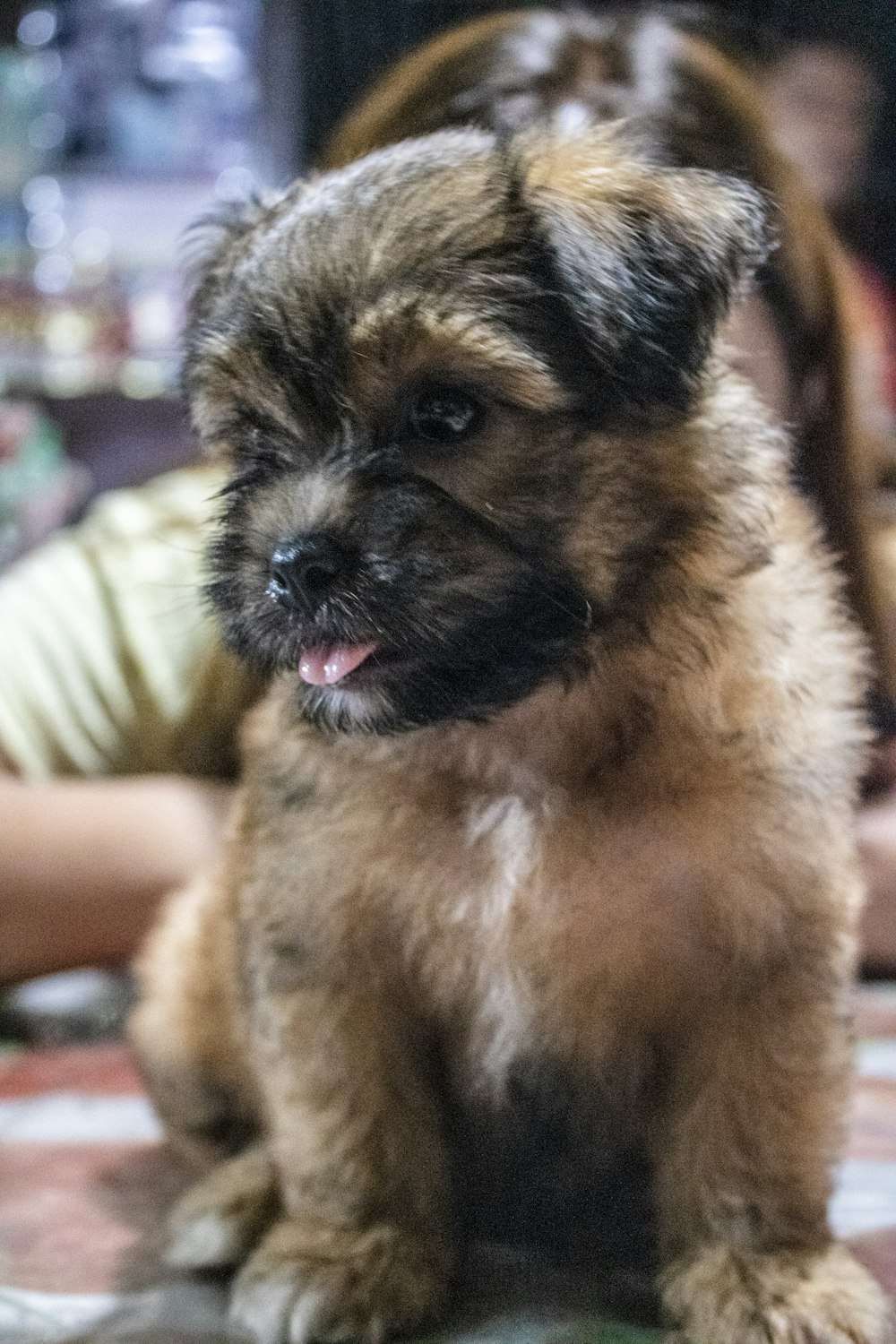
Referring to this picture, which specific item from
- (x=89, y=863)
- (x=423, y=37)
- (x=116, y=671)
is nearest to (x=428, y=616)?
(x=423, y=37)

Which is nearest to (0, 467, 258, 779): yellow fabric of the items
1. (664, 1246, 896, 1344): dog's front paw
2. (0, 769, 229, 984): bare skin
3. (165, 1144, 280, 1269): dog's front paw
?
(0, 769, 229, 984): bare skin

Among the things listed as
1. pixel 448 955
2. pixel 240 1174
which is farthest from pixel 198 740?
pixel 448 955

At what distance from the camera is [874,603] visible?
1.22m

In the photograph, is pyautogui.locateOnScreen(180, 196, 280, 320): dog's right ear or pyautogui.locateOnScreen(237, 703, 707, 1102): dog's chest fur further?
pyautogui.locateOnScreen(180, 196, 280, 320): dog's right ear

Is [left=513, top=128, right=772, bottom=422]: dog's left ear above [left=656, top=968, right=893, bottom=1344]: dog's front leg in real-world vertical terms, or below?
above

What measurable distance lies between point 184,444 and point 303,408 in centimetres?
159

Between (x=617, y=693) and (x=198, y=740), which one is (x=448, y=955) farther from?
(x=198, y=740)

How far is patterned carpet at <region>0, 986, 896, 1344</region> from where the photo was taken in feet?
3.02

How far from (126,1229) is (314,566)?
560 mm

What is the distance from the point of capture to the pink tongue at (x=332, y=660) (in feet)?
2.82

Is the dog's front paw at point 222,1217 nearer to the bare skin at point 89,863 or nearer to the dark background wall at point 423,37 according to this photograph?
the bare skin at point 89,863

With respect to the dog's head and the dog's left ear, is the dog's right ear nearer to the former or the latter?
the dog's head

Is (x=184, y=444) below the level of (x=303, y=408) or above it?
below

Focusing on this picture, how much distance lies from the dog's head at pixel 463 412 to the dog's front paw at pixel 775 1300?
1.26ft
